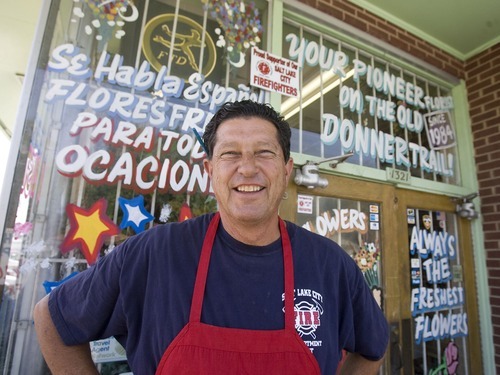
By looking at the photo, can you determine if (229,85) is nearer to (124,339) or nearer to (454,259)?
(124,339)

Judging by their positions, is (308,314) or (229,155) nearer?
(308,314)

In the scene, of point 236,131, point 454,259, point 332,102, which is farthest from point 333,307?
point 454,259

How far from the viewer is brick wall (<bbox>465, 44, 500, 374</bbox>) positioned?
2797 millimetres

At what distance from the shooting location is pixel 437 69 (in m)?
3.06

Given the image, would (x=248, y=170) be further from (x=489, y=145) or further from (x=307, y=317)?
(x=489, y=145)

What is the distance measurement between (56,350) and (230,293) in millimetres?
646

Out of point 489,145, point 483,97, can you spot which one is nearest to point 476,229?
point 489,145

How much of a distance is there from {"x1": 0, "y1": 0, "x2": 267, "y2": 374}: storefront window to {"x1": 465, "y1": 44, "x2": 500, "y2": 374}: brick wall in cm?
257

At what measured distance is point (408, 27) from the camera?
2.92m

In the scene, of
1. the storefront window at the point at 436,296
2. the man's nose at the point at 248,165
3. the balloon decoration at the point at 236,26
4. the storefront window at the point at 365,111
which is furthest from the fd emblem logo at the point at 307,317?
the storefront window at the point at 436,296

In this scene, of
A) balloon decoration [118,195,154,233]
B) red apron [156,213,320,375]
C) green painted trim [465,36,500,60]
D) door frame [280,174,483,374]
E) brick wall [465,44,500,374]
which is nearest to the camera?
red apron [156,213,320,375]

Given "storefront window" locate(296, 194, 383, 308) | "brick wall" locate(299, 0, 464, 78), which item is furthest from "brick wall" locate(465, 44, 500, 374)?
"storefront window" locate(296, 194, 383, 308)

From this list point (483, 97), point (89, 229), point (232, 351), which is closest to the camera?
point (232, 351)

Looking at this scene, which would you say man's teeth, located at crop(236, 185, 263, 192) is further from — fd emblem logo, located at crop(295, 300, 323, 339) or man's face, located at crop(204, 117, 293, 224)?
fd emblem logo, located at crop(295, 300, 323, 339)
